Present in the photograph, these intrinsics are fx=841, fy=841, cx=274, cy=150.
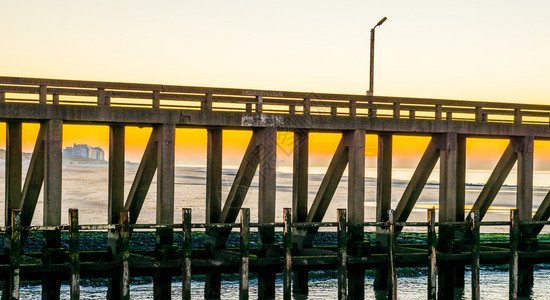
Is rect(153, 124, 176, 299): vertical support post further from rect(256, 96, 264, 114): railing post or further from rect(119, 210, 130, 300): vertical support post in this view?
rect(256, 96, 264, 114): railing post

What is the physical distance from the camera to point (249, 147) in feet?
80.3

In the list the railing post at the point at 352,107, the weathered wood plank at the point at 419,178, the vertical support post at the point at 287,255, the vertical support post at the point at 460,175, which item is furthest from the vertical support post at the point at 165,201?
the vertical support post at the point at 460,175

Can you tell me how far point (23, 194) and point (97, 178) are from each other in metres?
118

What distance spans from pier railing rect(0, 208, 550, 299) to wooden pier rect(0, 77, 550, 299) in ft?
0.12

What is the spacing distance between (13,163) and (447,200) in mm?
13189

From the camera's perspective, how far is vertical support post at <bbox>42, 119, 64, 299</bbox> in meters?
21.0

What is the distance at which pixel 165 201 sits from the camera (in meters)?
22.5

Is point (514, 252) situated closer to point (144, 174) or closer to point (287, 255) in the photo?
point (287, 255)

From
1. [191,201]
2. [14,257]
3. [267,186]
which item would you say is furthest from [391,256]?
[191,201]

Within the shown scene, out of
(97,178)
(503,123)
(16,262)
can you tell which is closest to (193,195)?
(97,178)

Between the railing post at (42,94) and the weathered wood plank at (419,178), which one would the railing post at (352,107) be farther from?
the railing post at (42,94)

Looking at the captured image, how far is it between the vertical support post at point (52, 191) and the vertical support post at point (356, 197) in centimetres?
844

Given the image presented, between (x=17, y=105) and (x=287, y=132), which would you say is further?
(x=287, y=132)

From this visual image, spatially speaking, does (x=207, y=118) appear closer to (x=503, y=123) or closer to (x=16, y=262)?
(x=16, y=262)
